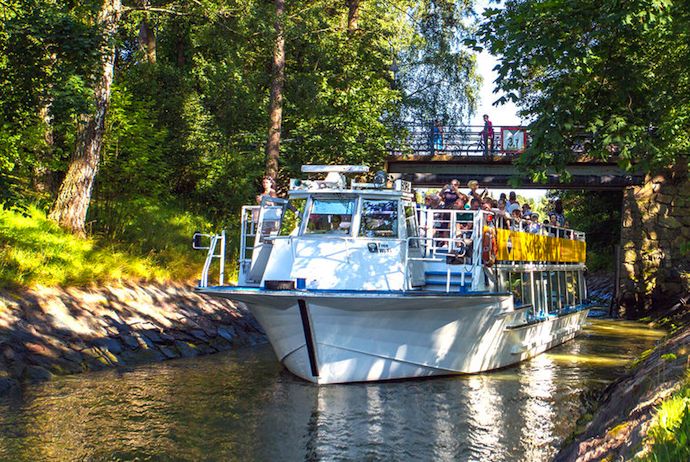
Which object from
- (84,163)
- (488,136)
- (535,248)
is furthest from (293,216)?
(488,136)

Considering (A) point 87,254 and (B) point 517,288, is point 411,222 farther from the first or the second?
(A) point 87,254

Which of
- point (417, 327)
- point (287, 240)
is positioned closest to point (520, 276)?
point (417, 327)

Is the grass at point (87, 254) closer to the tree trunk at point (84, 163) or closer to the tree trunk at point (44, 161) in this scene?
the tree trunk at point (84, 163)

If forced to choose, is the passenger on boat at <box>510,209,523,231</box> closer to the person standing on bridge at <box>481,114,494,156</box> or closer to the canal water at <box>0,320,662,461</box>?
the canal water at <box>0,320,662,461</box>

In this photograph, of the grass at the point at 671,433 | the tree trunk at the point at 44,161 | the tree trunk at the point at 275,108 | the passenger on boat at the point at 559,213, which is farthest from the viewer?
the tree trunk at the point at 275,108

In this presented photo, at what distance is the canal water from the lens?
9.88m

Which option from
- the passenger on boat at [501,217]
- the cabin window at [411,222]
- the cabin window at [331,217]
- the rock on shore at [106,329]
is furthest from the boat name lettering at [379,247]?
the rock on shore at [106,329]

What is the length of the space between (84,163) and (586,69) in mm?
11943

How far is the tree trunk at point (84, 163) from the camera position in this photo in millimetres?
18703

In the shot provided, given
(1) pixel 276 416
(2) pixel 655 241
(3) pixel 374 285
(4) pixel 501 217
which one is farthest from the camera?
(2) pixel 655 241

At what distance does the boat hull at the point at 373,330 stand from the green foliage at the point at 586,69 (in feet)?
10.5

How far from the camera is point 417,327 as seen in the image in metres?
14.5

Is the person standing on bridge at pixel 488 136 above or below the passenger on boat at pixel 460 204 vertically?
above

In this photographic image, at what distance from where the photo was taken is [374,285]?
A: 14586 millimetres
